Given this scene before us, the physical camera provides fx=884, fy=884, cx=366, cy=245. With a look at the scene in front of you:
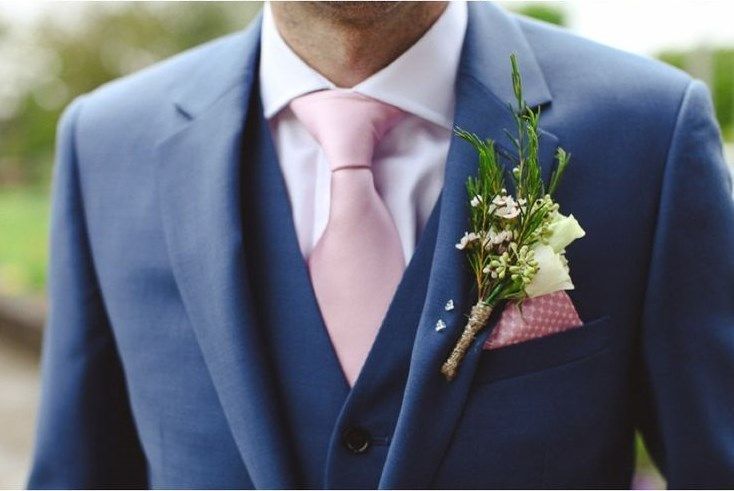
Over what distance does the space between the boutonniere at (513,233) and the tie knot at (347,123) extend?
0.16m

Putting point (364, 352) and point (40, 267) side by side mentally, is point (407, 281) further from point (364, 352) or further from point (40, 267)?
point (40, 267)

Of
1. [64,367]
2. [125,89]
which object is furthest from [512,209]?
[64,367]

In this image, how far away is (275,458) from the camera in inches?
52.1

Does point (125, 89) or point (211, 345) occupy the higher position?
point (125, 89)

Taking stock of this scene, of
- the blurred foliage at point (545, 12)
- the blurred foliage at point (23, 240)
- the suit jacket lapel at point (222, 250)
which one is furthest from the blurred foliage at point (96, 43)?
the suit jacket lapel at point (222, 250)

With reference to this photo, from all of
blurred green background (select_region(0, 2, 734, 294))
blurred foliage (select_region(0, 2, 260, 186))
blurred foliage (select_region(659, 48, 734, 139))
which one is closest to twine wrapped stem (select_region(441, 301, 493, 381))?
blurred foliage (select_region(659, 48, 734, 139))

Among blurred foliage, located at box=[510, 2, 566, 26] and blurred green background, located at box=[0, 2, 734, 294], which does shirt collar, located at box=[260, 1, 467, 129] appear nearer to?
blurred foliage, located at box=[510, 2, 566, 26]

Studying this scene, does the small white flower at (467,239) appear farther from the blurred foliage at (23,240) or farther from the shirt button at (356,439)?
the blurred foliage at (23,240)


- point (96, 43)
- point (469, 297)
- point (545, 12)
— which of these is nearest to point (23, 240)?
point (96, 43)

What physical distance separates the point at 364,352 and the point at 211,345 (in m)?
0.24

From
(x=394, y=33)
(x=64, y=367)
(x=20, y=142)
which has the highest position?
(x=394, y=33)

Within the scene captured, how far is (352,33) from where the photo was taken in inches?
53.3

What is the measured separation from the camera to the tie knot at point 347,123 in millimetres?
1352

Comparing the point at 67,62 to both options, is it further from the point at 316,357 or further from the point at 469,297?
the point at 469,297
